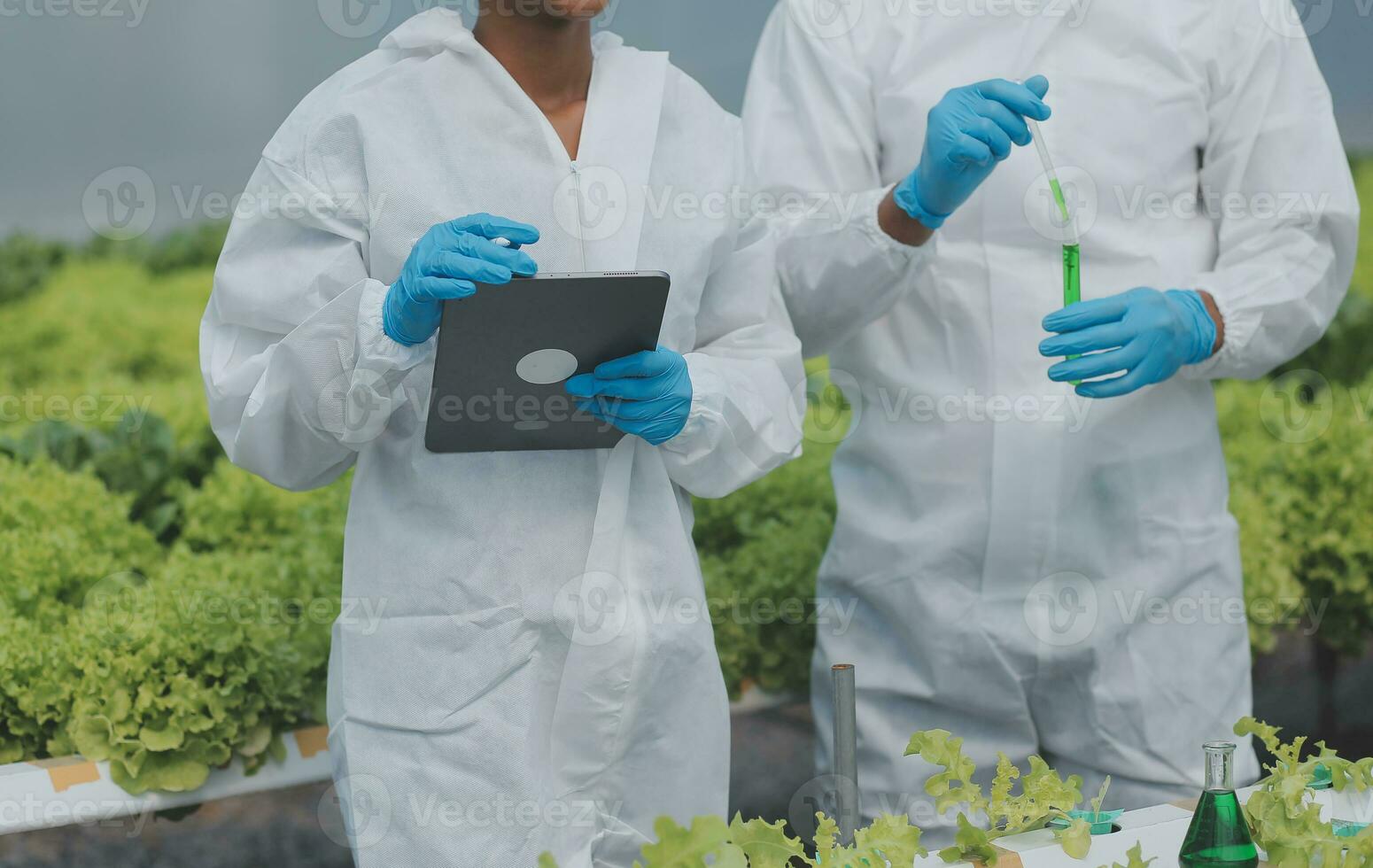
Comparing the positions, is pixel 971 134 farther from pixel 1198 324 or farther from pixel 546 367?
pixel 546 367

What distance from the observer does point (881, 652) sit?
2389 mm

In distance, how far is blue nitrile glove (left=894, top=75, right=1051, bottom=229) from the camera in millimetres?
1979

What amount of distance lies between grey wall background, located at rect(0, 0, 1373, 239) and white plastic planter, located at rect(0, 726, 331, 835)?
2.62m

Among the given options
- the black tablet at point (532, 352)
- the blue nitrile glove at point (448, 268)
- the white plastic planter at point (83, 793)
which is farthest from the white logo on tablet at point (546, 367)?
the white plastic planter at point (83, 793)

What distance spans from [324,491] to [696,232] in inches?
54.5

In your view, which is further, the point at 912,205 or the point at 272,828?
the point at 272,828

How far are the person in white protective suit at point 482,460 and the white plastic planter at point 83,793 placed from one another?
589 millimetres

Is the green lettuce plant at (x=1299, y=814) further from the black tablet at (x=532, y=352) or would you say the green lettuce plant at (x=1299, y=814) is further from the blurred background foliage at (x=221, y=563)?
the blurred background foliage at (x=221, y=563)

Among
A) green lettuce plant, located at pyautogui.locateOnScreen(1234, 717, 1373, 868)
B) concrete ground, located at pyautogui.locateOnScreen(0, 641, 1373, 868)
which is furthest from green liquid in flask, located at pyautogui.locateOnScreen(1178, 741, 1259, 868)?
concrete ground, located at pyautogui.locateOnScreen(0, 641, 1373, 868)

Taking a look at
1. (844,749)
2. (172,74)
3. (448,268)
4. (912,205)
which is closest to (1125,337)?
(912,205)

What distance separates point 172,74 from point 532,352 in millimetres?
3502

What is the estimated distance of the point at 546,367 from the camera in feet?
5.56

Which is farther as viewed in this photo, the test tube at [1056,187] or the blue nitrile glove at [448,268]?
the test tube at [1056,187]

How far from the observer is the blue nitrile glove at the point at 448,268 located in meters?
1.55
